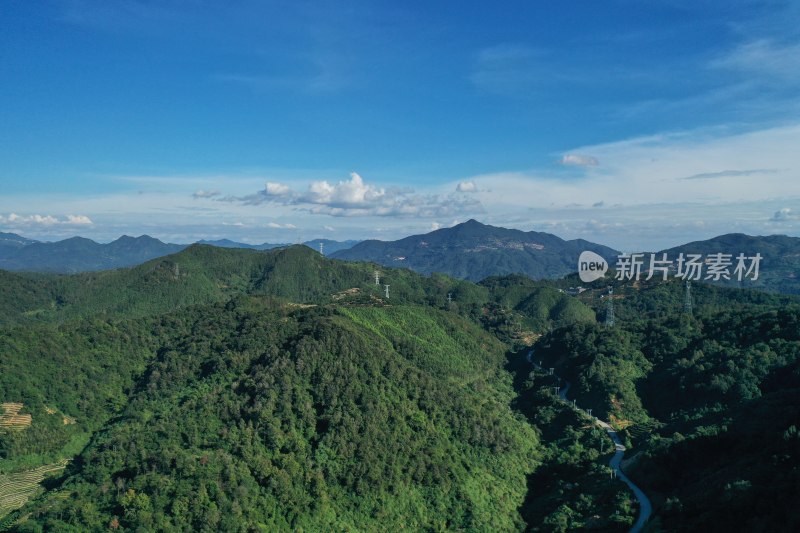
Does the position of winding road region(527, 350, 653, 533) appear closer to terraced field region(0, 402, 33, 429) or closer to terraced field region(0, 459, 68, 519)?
terraced field region(0, 459, 68, 519)

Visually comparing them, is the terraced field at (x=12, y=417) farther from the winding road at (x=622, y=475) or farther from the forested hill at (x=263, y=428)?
the winding road at (x=622, y=475)

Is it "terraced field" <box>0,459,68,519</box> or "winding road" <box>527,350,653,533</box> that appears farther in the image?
"terraced field" <box>0,459,68,519</box>

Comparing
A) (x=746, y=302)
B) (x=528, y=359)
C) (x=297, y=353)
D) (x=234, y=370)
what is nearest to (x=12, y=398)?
(x=234, y=370)

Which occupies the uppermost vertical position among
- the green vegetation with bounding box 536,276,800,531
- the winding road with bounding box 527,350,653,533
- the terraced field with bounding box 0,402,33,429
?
the green vegetation with bounding box 536,276,800,531

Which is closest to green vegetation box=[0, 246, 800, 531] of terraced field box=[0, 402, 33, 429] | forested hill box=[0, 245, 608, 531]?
forested hill box=[0, 245, 608, 531]

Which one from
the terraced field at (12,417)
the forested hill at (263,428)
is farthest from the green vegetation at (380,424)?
the terraced field at (12,417)

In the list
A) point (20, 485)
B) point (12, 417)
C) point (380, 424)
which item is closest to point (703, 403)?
point (380, 424)
